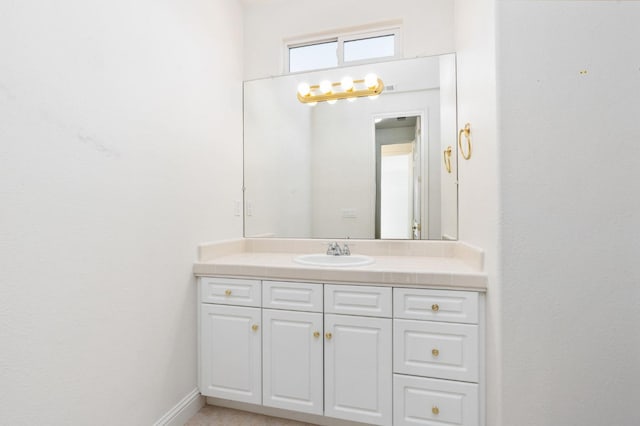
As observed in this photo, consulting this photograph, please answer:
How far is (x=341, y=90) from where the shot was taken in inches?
86.6

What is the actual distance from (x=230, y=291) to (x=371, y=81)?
1670 millimetres

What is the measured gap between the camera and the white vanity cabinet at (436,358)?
1.38 meters

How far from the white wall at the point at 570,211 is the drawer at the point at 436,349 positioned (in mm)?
204

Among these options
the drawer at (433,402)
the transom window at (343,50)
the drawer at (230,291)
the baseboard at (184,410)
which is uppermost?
the transom window at (343,50)

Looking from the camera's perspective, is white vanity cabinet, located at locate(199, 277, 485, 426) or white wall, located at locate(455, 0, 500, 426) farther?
white vanity cabinet, located at locate(199, 277, 485, 426)

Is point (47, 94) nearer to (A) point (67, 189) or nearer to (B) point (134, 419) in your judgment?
(A) point (67, 189)

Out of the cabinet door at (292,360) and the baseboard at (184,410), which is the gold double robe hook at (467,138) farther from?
the baseboard at (184,410)

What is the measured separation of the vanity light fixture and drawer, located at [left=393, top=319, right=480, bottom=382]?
1541 millimetres

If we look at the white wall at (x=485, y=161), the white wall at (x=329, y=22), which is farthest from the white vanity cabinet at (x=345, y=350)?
the white wall at (x=329, y=22)

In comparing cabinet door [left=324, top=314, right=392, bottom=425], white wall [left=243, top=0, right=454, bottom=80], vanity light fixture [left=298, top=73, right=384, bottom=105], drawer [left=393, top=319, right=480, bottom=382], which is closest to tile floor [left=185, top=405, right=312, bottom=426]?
cabinet door [left=324, top=314, right=392, bottom=425]

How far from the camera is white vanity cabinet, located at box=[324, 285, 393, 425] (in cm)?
149

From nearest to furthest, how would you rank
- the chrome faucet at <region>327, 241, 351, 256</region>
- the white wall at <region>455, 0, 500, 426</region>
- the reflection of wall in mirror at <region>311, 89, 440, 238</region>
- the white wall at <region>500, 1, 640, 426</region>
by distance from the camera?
the white wall at <region>500, 1, 640, 426</region> < the white wall at <region>455, 0, 500, 426</region> < the chrome faucet at <region>327, 241, 351, 256</region> < the reflection of wall in mirror at <region>311, 89, 440, 238</region>

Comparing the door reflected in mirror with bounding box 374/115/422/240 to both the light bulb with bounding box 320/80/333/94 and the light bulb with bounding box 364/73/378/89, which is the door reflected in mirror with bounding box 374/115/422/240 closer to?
the light bulb with bounding box 364/73/378/89

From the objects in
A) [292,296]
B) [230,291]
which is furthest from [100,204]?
[292,296]
